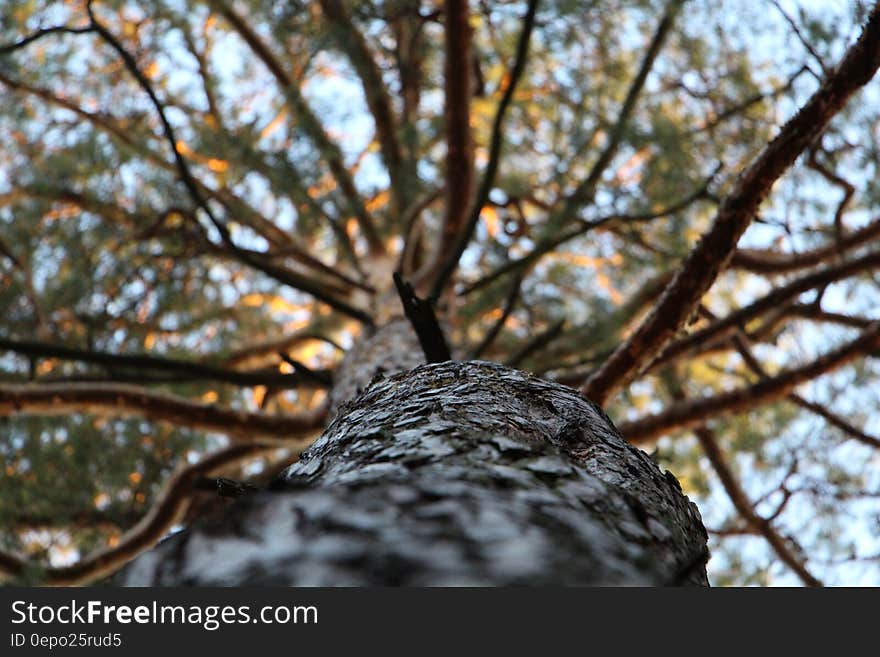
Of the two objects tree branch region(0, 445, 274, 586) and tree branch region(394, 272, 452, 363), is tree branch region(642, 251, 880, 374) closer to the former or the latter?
tree branch region(394, 272, 452, 363)

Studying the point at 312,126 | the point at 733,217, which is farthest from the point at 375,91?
the point at 733,217

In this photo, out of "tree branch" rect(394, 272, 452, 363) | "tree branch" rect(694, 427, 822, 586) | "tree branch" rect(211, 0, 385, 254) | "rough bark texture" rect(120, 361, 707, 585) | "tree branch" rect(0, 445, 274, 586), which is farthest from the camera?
"tree branch" rect(211, 0, 385, 254)

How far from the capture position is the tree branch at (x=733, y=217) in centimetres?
190

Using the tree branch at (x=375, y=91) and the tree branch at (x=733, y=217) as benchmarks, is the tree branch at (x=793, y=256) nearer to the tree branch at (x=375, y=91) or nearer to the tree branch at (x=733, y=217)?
the tree branch at (x=733, y=217)

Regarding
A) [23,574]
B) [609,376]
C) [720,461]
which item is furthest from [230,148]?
[720,461]

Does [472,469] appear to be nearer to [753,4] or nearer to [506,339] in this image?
[753,4]

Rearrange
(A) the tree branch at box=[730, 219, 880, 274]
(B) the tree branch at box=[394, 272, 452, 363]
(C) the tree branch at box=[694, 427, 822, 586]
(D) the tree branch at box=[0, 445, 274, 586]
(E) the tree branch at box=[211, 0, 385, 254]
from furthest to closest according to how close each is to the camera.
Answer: (E) the tree branch at box=[211, 0, 385, 254] < (C) the tree branch at box=[694, 427, 822, 586] < (A) the tree branch at box=[730, 219, 880, 274] < (D) the tree branch at box=[0, 445, 274, 586] < (B) the tree branch at box=[394, 272, 452, 363]

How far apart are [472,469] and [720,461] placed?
3174mm

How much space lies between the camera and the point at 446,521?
704 millimetres

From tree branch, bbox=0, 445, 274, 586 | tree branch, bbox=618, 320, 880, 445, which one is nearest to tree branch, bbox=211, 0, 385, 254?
tree branch, bbox=0, 445, 274, 586

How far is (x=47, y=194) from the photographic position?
444cm

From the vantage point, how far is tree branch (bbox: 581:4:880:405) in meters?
1.90

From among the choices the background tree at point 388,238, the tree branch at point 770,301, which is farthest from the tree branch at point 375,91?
the tree branch at point 770,301

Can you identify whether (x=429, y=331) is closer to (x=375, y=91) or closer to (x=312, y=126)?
(x=312, y=126)
